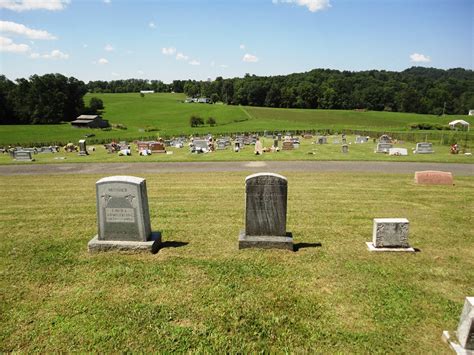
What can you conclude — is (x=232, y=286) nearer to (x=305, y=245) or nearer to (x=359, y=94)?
(x=305, y=245)

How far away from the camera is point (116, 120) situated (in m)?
95.8

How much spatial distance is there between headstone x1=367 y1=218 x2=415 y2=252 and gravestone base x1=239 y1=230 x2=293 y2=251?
6.92 feet

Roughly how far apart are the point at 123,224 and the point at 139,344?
377cm

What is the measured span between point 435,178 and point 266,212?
37.4 feet

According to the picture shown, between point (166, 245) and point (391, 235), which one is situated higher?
point (391, 235)

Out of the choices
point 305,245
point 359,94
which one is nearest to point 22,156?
point 305,245

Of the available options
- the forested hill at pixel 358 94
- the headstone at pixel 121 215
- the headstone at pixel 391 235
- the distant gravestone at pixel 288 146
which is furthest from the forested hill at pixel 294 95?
the headstone at pixel 391 235

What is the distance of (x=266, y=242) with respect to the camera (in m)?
8.22

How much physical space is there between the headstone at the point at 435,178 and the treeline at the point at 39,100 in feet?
319

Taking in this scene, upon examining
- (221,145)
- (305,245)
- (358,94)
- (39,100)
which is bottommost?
(221,145)

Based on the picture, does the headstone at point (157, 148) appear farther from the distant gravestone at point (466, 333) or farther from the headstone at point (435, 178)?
the distant gravestone at point (466, 333)

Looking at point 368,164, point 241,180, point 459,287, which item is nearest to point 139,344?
point 459,287

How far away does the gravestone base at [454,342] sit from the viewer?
184 inches

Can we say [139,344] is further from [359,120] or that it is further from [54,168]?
[359,120]
